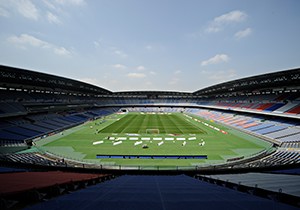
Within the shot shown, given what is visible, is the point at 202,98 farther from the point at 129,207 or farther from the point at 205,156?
the point at 129,207

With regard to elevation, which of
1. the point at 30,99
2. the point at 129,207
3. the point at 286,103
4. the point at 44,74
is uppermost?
the point at 44,74

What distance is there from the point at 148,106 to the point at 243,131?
71.8 m

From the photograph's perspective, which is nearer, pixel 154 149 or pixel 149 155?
pixel 149 155

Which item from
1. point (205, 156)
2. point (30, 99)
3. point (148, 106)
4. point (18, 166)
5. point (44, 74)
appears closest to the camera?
point (18, 166)

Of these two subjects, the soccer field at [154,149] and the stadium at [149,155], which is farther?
the soccer field at [154,149]

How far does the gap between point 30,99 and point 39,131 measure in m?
14.9

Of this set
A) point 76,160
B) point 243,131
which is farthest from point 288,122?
point 76,160

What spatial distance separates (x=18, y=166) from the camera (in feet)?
49.2

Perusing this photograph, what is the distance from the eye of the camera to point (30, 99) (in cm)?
4581

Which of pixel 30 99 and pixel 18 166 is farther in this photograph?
pixel 30 99

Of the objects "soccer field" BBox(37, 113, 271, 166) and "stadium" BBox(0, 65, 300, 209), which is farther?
"soccer field" BBox(37, 113, 271, 166)

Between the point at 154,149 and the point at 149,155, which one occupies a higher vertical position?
the point at 154,149

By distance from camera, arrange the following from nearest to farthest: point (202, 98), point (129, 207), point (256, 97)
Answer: point (129, 207)
point (256, 97)
point (202, 98)

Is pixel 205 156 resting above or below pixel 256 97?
below
